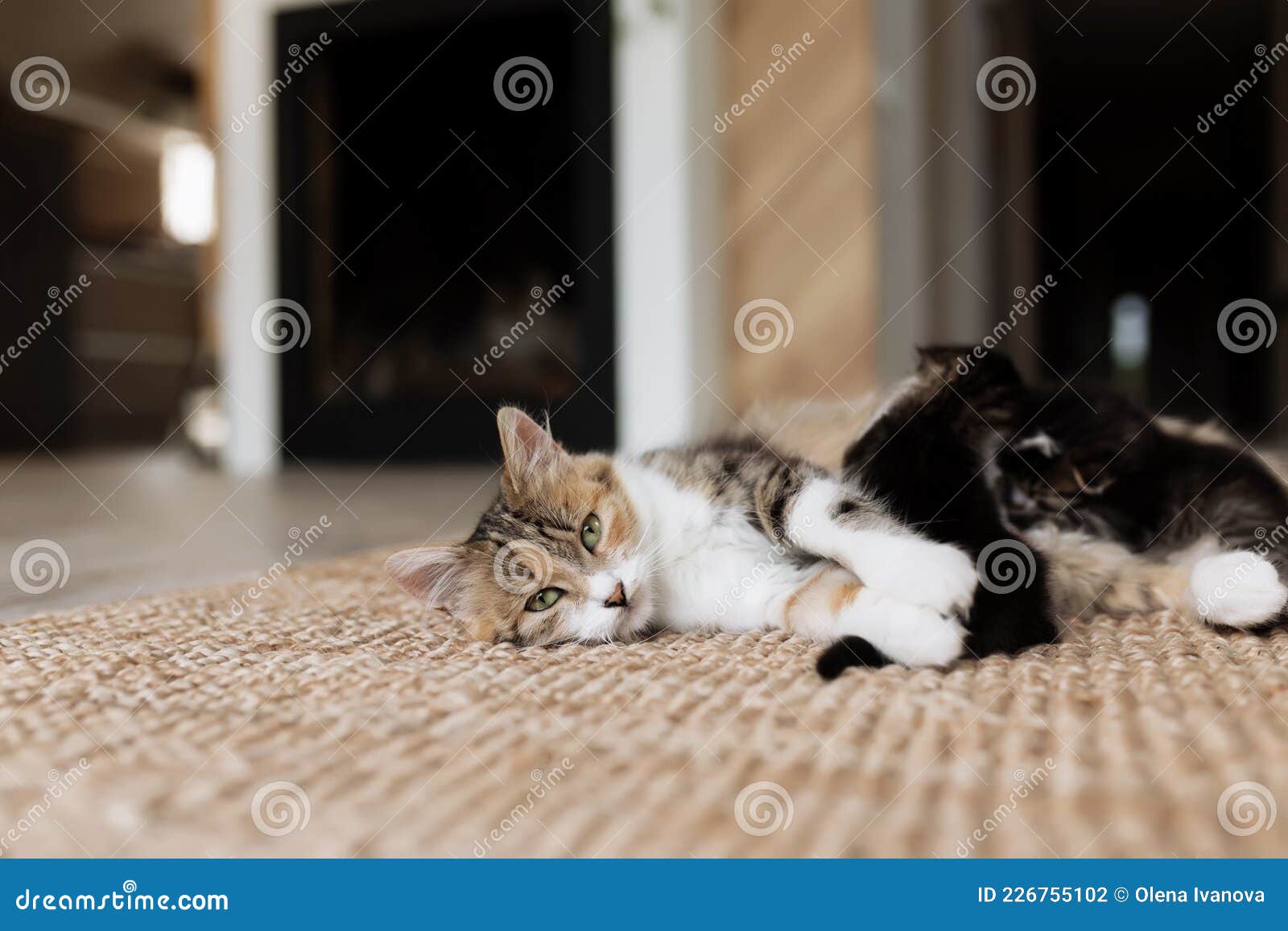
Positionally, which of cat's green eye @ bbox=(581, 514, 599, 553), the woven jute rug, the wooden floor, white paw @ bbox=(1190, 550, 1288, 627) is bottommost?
the wooden floor

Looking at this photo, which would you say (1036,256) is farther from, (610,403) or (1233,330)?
(1233,330)

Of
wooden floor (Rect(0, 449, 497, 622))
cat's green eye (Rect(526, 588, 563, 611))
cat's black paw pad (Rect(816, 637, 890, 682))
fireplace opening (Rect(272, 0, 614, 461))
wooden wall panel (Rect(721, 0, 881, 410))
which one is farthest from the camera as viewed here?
fireplace opening (Rect(272, 0, 614, 461))

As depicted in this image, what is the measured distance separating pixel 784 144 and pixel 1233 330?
221 cm

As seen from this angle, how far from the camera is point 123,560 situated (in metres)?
1.97

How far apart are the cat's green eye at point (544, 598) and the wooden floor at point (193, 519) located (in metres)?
0.69

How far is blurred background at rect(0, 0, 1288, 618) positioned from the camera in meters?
4.01

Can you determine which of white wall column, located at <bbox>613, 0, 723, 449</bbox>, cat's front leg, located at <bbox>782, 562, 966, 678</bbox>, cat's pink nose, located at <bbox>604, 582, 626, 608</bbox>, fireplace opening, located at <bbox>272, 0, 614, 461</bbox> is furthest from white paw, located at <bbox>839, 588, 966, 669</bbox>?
fireplace opening, located at <bbox>272, 0, 614, 461</bbox>

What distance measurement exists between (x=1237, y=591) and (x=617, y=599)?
0.71 metres

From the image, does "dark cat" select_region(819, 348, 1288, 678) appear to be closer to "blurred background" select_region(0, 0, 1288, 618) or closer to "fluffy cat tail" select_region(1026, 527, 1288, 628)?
"fluffy cat tail" select_region(1026, 527, 1288, 628)

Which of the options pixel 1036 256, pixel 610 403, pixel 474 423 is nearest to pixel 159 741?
pixel 610 403

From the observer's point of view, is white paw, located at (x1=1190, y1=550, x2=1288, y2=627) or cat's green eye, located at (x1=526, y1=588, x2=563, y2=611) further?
cat's green eye, located at (x1=526, y1=588, x2=563, y2=611)

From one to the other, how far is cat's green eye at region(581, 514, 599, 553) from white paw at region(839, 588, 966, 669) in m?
0.35

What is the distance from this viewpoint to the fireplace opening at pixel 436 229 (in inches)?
176

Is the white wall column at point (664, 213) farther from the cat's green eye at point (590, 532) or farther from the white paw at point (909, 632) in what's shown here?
the white paw at point (909, 632)
